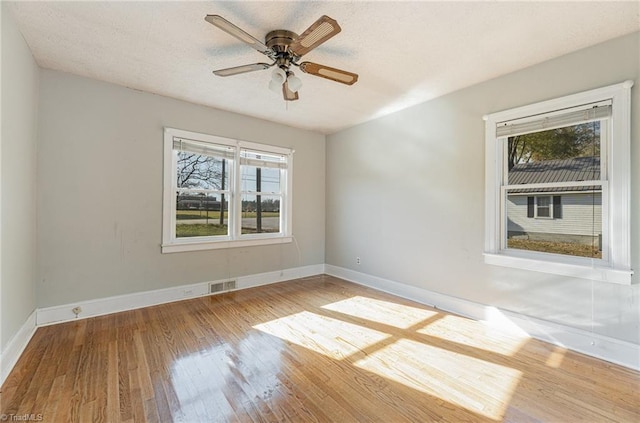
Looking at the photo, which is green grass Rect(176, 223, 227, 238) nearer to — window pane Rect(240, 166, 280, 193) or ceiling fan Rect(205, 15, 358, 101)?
window pane Rect(240, 166, 280, 193)

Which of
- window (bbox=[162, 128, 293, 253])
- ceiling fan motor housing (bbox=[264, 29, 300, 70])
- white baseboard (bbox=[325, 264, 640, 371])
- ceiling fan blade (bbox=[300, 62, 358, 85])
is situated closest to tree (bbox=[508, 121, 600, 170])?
white baseboard (bbox=[325, 264, 640, 371])

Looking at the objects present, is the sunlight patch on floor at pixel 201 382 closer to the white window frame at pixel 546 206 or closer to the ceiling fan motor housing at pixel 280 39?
the ceiling fan motor housing at pixel 280 39

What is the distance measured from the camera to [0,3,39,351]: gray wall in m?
2.00

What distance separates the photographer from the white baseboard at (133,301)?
287 centimetres

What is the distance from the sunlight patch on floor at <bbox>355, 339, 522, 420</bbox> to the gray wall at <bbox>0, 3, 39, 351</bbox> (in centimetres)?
281

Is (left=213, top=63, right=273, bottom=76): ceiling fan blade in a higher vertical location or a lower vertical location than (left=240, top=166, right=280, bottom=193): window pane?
higher

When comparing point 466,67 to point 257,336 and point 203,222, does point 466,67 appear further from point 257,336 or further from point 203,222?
point 203,222

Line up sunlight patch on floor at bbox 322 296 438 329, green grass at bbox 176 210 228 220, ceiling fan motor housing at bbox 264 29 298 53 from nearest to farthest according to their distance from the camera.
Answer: ceiling fan motor housing at bbox 264 29 298 53
sunlight patch on floor at bbox 322 296 438 329
green grass at bbox 176 210 228 220

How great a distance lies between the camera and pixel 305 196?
4988mm

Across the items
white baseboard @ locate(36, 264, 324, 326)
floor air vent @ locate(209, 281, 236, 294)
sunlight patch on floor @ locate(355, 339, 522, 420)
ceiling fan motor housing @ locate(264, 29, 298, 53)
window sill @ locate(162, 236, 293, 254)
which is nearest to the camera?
sunlight patch on floor @ locate(355, 339, 522, 420)

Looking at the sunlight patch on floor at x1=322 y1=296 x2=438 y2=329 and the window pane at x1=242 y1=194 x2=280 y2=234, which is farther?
the window pane at x1=242 y1=194 x2=280 y2=234

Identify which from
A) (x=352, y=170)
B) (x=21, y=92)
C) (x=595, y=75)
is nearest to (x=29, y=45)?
(x=21, y=92)

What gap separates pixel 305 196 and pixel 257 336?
2.79m

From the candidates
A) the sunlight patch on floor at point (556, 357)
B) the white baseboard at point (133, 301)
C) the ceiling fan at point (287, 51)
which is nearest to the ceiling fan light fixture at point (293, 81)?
the ceiling fan at point (287, 51)
